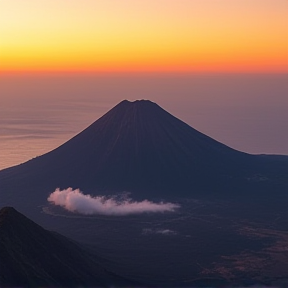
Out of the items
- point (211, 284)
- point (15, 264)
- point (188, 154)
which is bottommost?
point (211, 284)

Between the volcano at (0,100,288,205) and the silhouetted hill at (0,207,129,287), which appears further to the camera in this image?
the volcano at (0,100,288,205)

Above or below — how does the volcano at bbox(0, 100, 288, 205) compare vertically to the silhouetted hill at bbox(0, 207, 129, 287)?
above

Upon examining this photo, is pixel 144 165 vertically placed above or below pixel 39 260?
above

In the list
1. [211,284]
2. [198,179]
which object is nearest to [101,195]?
[198,179]

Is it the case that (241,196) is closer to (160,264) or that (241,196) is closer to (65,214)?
(65,214)

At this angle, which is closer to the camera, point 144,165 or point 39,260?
point 39,260
